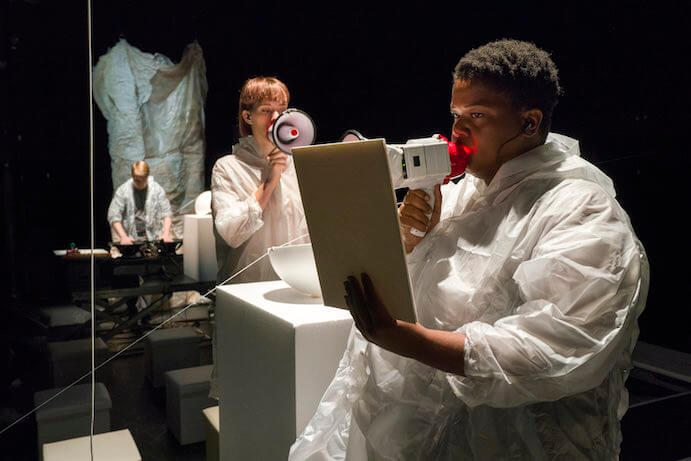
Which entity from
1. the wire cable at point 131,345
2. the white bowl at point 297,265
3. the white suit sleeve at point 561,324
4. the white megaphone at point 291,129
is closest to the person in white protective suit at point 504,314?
the white suit sleeve at point 561,324

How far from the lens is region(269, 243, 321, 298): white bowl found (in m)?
1.34

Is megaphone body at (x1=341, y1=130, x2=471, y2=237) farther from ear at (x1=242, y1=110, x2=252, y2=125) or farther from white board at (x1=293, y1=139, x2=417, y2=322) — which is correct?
ear at (x1=242, y1=110, x2=252, y2=125)

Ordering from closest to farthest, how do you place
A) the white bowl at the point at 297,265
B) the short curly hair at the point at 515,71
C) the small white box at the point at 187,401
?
the short curly hair at the point at 515,71
the white bowl at the point at 297,265
the small white box at the point at 187,401

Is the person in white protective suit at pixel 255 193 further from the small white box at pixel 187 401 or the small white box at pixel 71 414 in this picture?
the small white box at pixel 71 414

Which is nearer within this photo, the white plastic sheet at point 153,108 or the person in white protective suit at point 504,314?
the person in white protective suit at point 504,314

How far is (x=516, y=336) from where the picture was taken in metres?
0.82

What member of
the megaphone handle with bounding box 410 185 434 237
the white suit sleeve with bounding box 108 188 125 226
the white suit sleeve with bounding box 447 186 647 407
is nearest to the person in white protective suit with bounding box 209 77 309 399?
the white suit sleeve with bounding box 108 188 125 226

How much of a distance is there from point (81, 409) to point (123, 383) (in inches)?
5.0

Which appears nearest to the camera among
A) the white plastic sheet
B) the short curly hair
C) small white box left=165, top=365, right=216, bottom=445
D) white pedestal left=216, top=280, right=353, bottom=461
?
the short curly hair

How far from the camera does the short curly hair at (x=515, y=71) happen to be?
971 millimetres

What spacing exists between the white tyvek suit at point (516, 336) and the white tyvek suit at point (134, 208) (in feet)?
2.47

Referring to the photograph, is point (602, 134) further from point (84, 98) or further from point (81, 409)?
point (81, 409)

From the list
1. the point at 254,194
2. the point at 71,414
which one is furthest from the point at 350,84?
the point at 71,414

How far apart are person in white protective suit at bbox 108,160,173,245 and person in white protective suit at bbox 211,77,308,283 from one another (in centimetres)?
19
